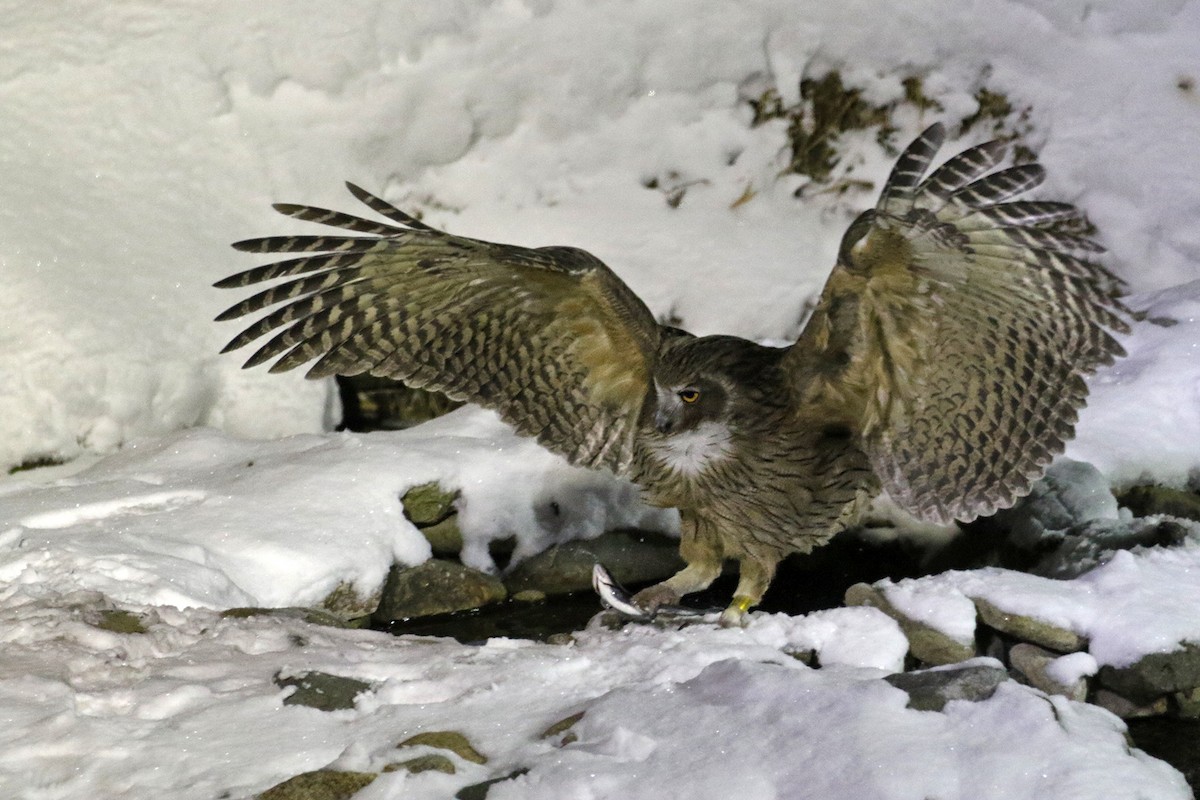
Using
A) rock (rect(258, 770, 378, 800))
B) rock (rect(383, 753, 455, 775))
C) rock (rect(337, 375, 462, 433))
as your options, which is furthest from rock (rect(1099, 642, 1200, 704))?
rock (rect(337, 375, 462, 433))

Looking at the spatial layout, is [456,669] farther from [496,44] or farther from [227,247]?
[496,44]

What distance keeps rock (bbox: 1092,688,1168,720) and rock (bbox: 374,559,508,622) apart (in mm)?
2239

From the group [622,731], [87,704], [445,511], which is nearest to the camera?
[622,731]

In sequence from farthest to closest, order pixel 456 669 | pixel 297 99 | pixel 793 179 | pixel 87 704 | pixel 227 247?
pixel 793 179 < pixel 297 99 < pixel 227 247 < pixel 456 669 < pixel 87 704

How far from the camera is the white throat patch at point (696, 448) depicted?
3793 mm

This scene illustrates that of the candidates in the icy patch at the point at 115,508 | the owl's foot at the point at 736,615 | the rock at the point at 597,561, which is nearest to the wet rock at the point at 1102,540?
the owl's foot at the point at 736,615

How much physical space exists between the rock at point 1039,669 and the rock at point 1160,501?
148cm

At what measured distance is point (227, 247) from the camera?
20.5 ft

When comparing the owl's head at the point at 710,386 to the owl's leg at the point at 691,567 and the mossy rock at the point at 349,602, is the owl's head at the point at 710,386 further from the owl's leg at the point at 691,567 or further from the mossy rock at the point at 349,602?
the mossy rock at the point at 349,602

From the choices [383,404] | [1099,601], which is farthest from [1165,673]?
[383,404]

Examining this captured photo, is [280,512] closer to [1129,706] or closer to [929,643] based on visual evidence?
[929,643]

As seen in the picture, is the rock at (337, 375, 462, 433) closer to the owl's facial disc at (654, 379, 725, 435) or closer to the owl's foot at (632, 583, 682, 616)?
the owl's foot at (632, 583, 682, 616)

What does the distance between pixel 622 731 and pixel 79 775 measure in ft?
3.76

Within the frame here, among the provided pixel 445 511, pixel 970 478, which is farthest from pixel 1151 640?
pixel 445 511
